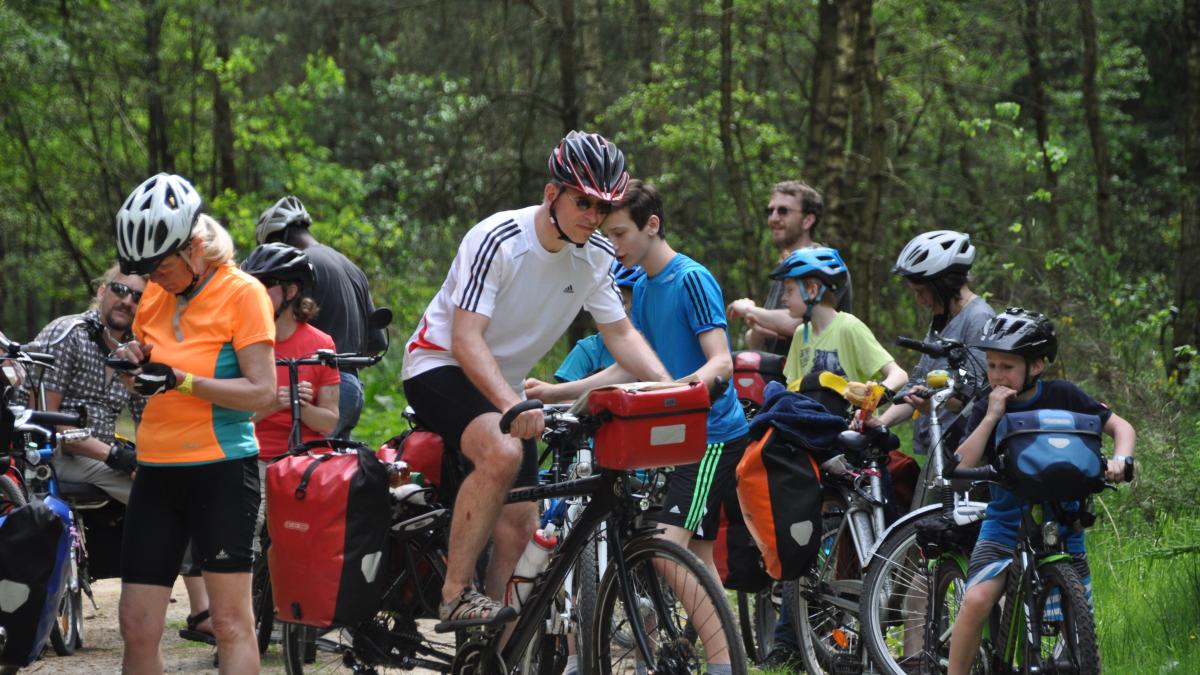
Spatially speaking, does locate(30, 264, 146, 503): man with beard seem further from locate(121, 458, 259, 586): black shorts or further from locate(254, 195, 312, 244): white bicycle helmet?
locate(121, 458, 259, 586): black shorts

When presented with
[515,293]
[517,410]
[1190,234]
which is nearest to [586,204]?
[515,293]

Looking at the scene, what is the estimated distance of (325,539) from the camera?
17.5 ft

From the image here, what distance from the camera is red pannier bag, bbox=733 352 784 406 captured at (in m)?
7.35

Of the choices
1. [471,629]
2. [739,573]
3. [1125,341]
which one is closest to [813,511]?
[739,573]

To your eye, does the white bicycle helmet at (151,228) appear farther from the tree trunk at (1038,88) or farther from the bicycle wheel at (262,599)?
the tree trunk at (1038,88)

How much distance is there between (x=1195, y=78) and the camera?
1045 centimetres

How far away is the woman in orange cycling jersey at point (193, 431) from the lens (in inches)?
189

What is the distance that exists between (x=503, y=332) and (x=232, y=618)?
142 centimetres

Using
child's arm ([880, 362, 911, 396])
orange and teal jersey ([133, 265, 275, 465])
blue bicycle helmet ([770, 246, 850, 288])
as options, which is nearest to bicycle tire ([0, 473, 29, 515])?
orange and teal jersey ([133, 265, 275, 465])

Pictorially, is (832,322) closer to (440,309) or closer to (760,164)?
(440,309)

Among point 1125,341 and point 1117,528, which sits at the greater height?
point 1125,341

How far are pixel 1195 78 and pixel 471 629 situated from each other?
25.4 ft

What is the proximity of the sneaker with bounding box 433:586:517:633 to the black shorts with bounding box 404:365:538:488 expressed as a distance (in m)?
Result: 0.47

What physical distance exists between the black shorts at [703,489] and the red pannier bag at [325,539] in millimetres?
1243
